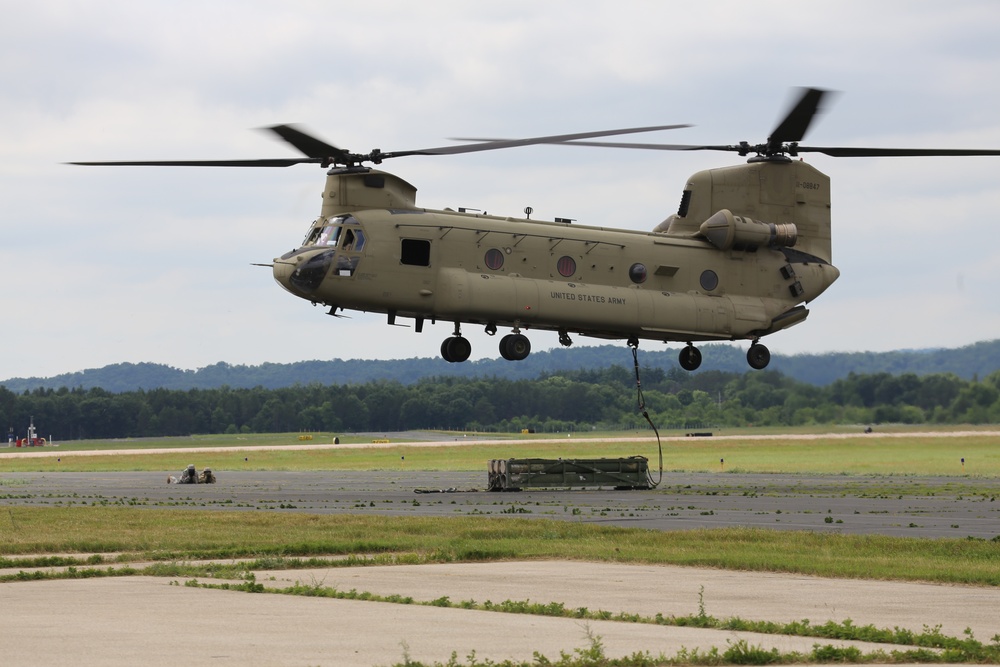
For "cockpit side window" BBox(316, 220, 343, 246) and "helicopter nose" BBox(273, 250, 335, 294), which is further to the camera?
"cockpit side window" BBox(316, 220, 343, 246)

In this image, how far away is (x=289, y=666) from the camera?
12.9 meters

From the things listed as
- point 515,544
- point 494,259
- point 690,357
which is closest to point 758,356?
point 690,357

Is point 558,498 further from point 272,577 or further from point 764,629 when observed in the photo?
point 764,629

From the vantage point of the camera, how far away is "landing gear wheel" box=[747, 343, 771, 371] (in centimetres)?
4741

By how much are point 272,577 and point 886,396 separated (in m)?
36.1

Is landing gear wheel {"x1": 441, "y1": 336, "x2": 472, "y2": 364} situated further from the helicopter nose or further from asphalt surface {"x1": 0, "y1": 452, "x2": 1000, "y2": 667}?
asphalt surface {"x1": 0, "y1": 452, "x2": 1000, "y2": 667}

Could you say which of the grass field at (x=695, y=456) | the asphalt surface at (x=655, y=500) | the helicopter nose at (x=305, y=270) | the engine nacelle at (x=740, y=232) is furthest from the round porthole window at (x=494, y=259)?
the grass field at (x=695, y=456)

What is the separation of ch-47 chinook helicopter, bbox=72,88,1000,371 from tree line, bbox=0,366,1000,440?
4.07 m

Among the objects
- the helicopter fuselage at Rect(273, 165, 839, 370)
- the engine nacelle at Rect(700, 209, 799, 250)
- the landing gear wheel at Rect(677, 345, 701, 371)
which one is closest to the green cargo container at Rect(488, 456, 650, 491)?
the landing gear wheel at Rect(677, 345, 701, 371)

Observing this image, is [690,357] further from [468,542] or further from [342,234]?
[468,542]

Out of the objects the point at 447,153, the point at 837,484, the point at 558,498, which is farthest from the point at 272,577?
the point at 837,484

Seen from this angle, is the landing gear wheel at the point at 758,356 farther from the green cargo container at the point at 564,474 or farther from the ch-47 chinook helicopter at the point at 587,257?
the green cargo container at the point at 564,474

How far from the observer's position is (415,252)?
1597 inches

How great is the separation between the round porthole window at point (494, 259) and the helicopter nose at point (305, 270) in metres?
4.81
